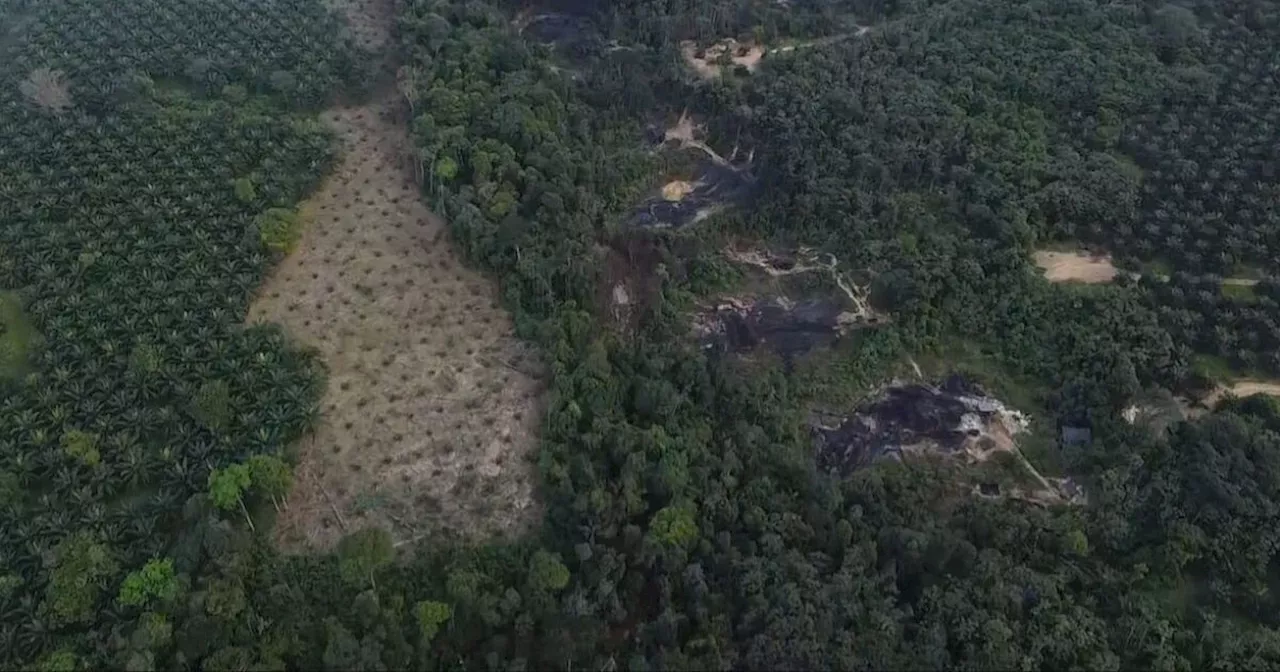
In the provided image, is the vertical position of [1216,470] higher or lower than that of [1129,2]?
lower

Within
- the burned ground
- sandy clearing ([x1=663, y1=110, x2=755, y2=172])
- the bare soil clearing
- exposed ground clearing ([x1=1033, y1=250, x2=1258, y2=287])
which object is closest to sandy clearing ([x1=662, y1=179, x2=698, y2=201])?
sandy clearing ([x1=663, y1=110, x2=755, y2=172])

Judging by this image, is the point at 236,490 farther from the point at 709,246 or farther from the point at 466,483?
the point at 709,246

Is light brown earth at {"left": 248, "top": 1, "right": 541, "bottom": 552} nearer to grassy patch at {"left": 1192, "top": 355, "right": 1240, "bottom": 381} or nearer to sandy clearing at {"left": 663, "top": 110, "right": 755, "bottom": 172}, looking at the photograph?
sandy clearing at {"left": 663, "top": 110, "right": 755, "bottom": 172}

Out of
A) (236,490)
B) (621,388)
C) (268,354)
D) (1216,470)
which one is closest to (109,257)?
(268,354)

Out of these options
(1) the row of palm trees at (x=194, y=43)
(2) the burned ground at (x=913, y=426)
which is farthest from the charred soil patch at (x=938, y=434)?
(1) the row of palm trees at (x=194, y=43)

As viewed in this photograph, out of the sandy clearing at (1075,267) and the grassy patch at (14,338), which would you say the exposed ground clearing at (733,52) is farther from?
the grassy patch at (14,338)
